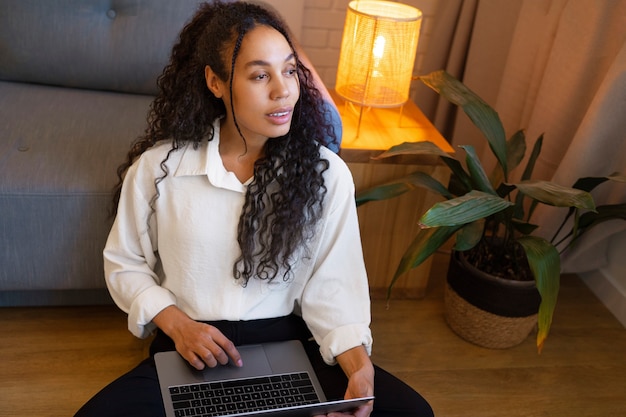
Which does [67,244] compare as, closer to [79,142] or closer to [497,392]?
[79,142]

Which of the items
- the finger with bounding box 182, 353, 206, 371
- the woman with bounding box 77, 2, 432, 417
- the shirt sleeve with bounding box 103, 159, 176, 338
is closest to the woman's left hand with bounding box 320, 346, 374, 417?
the woman with bounding box 77, 2, 432, 417

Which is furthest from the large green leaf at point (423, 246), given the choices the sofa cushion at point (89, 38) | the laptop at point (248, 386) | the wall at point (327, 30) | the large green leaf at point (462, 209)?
the wall at point (327, 30)

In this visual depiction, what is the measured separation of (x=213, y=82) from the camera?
121cm

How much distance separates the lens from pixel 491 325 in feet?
5.73

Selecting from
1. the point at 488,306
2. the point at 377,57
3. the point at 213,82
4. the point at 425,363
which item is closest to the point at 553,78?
the point at 377,57

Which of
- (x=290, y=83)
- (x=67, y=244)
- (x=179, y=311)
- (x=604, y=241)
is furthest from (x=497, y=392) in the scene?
(x=67, y=244)

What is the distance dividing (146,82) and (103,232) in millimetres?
495

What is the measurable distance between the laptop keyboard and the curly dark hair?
0.62 feet

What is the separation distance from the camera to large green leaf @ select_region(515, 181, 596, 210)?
54.5 inches

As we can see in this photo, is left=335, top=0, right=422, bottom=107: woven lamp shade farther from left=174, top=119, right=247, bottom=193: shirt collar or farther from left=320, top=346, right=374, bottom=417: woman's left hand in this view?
left=320, top=346, right=374, bottom=417: woman's left hand

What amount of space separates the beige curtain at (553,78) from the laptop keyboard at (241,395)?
3.12ft

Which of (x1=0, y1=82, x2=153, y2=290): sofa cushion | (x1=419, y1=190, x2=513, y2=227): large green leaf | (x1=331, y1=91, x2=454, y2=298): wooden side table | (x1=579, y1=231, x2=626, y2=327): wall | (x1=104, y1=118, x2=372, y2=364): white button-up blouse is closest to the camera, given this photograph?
(x1=104, y1=118, x2=372, y2=364): white button-up blouse

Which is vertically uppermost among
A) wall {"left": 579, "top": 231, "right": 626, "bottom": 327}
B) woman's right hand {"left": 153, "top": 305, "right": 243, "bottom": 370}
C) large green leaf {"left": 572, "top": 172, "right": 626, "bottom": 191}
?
large green leaf {"left": 572, "top": 172, "right": 626, "bottom": 191}

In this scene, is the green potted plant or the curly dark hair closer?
the curly dark hair
